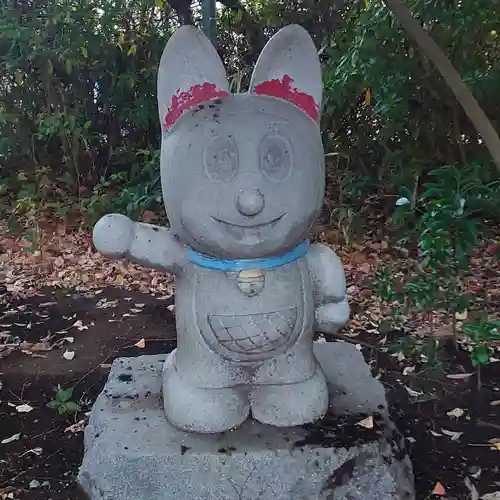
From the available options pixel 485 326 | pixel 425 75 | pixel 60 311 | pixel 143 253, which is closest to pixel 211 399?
pixel 143 253

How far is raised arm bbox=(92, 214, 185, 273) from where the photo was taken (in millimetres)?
2197

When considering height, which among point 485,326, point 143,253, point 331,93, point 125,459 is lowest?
point 125,459

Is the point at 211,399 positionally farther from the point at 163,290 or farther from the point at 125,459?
the point at 163,290

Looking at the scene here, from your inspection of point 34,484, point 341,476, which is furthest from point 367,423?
point 34,484

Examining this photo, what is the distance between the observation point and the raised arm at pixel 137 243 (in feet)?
7.21

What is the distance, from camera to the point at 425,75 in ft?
15.6

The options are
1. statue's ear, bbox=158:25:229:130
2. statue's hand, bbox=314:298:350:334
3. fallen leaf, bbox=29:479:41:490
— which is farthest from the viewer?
fallen leaf, bbox=29:479:41:490

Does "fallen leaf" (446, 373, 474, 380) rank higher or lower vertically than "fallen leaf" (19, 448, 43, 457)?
higher

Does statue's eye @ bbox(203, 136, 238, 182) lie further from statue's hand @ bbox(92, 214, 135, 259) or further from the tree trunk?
the tree trunk

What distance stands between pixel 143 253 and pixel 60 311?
2.28 metres

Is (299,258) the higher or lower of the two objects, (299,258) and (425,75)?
the lower

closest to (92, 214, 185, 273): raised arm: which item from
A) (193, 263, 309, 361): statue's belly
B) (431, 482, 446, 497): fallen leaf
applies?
(193, 263, 309, 361): statue's belly

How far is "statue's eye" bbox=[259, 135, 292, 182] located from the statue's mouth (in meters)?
0.12

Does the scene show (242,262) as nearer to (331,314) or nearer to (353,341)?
(331,314)
